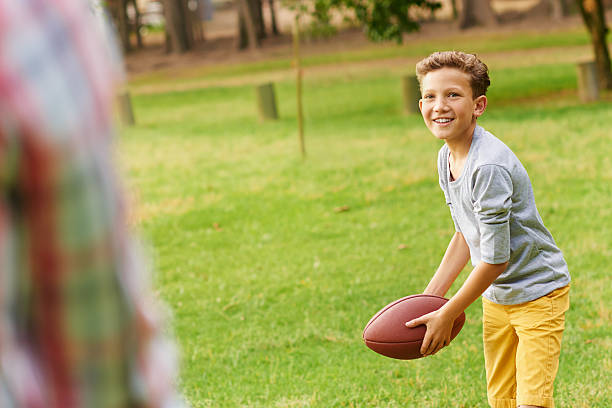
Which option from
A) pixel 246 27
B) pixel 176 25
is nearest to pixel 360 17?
pixel 246 27

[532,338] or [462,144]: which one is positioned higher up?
[462,144]

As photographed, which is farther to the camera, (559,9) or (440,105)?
(559,9)

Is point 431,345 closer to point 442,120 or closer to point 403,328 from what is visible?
point 403,328

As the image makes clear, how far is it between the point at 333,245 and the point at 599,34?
1011cm

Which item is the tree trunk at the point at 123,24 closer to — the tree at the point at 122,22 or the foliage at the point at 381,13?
the tree at the point at 122,22

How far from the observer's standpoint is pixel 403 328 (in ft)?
10.9

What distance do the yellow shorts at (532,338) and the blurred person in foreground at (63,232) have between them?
242 cm

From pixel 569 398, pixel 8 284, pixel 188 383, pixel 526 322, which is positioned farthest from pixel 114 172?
pixel 188 383

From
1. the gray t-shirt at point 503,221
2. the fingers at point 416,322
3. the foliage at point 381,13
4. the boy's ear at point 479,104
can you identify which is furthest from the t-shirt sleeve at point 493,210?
the foliage at point 381,13

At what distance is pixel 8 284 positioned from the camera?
800 mm

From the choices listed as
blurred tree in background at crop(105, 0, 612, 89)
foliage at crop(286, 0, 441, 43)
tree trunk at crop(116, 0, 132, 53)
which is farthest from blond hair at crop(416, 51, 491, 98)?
tree trunk at crop(116, 0, 132, 53)

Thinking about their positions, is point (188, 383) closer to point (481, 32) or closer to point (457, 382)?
point (457, 382)

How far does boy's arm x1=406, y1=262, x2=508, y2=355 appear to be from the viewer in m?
2.96

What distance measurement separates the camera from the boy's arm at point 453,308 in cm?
296
